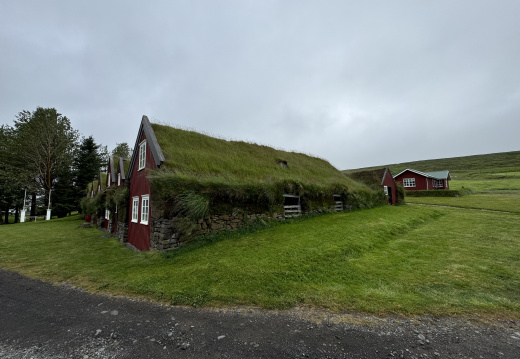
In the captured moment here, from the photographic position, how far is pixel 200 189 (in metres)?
10.9

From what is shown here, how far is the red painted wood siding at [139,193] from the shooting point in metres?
11.5

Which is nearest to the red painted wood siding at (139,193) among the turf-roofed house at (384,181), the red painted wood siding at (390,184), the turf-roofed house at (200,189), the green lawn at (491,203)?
the turf-roofed house at (200,189)

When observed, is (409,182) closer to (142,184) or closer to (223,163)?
(223,163)

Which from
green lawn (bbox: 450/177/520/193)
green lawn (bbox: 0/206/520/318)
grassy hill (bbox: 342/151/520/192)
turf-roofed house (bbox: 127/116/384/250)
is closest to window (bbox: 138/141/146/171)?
turf-roofed house (bbox: 127/116/384/250)

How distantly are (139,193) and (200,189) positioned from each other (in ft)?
15.7

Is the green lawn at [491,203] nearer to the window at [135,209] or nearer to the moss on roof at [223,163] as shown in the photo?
the moss on roof at [223,163]

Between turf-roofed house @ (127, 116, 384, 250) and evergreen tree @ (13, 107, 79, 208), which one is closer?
turf-roofed house @ (127, 116, 384, 250)

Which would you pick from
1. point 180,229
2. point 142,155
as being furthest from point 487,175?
point 142,155

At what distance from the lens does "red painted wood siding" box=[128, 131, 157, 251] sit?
11.5 metres

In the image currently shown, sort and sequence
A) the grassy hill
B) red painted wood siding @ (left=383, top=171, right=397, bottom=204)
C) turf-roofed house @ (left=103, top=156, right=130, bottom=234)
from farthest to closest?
the grassy hill, red painted wood siding @ (left=383, top=171, right=397, bottom=204), turf-roofed house @ (left=103, top=156, right=130, bottom=234)

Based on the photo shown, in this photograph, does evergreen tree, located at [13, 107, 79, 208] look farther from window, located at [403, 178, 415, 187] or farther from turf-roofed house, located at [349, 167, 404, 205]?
window, located at [403, 178, 415, 187]

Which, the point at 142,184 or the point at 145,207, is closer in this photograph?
the point at 145,207

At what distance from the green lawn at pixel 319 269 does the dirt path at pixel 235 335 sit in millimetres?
493

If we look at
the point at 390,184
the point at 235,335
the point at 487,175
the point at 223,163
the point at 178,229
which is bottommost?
the point at 235,335
